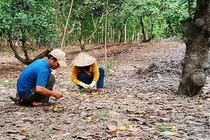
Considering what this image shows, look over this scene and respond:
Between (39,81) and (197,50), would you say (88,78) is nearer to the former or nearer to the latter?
(39,81)

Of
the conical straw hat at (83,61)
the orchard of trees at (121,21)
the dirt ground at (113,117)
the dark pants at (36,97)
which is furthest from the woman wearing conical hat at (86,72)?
the orchard of trees at (121,21)

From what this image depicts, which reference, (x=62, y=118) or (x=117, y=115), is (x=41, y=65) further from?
(x=117, y=115)

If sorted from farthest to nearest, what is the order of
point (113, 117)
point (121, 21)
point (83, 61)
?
point (121, 21) < point (83, 61) < point (113, 117)

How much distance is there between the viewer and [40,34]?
647 inches

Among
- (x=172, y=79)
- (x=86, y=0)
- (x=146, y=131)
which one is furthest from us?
(x=86, y=0)

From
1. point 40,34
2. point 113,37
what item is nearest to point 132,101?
point 40,34

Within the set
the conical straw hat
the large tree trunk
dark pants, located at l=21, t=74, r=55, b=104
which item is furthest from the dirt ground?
the conical straw hat

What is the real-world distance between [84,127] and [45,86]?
1.62 metres

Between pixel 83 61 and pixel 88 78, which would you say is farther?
pixel 88 78

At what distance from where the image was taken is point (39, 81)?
6547 mm

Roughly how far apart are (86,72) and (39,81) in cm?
225

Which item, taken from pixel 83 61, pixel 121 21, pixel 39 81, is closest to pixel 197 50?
pixel 83 61

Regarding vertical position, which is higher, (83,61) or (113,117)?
(83,61)

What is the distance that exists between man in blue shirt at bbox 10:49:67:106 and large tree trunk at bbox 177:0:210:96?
9.22 ft
